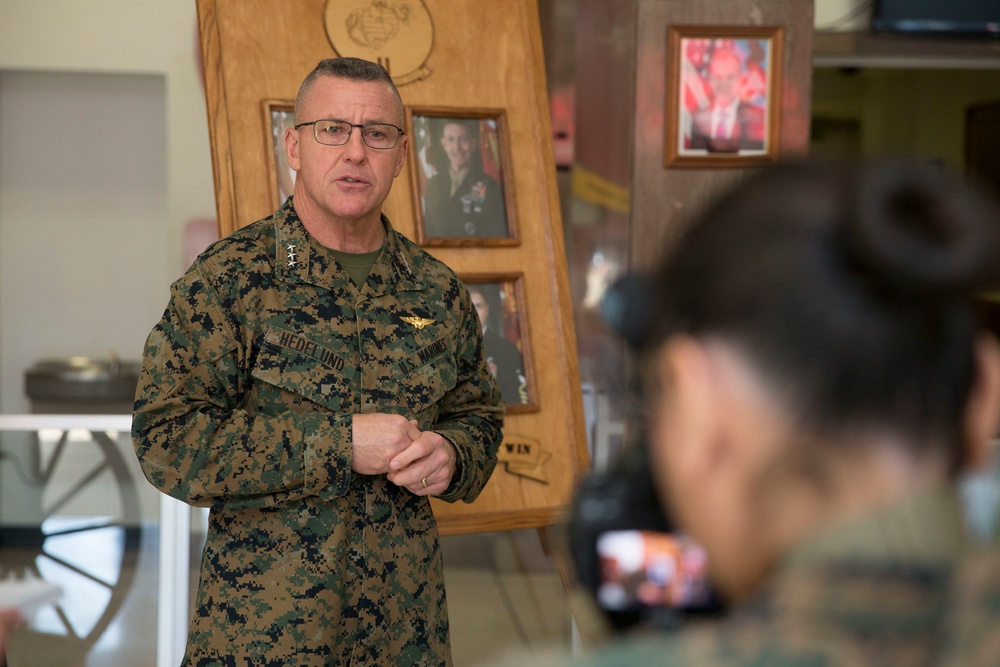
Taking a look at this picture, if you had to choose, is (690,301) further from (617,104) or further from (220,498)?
(617,104)

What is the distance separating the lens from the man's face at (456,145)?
10.2ft

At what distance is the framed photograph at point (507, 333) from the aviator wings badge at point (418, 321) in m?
1.00

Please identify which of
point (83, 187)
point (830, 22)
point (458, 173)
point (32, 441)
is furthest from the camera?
point (83, 187)

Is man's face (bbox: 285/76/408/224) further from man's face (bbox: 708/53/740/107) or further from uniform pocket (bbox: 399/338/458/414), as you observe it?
man's face (bbox: 708/53/740/107)

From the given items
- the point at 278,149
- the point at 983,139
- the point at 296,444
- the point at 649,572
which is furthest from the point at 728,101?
the point at 983,139

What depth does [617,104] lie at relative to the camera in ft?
13.9

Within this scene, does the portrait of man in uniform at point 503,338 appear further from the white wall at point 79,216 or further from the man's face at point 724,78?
the white wall at point 79,216

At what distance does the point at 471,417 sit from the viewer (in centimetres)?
211

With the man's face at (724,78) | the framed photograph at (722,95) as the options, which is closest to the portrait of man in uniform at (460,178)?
the framed photograph at (722,95)

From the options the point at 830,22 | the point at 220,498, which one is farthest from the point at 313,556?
the point at 830,22

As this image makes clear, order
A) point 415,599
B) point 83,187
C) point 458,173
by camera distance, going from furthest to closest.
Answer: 1. point 83,187
2. point 458,173
3. point 415,599

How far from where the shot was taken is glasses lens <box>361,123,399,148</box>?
2.03 metres

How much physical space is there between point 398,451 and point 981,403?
1307 mm

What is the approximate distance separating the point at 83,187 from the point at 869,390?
625cm
